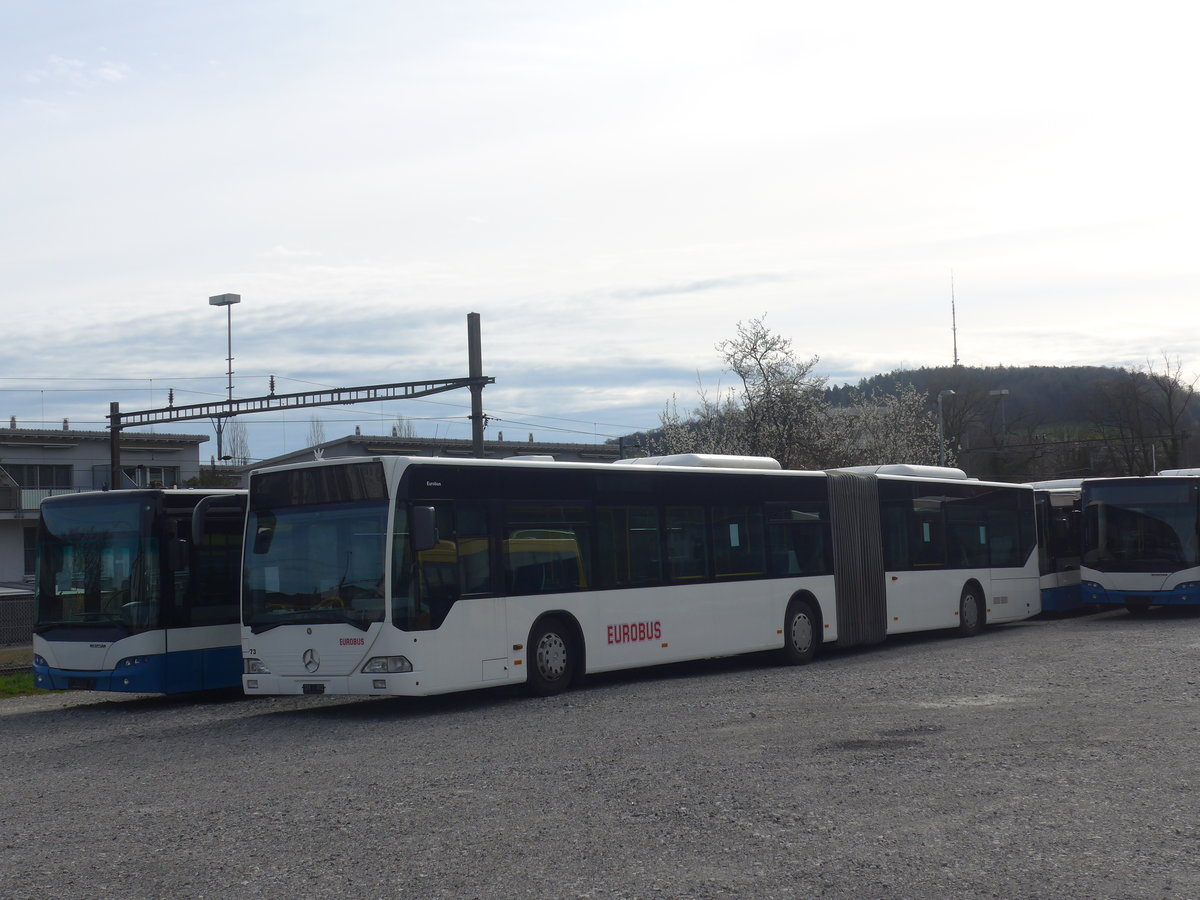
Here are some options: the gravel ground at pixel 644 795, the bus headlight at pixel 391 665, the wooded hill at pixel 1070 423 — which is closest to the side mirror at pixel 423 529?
the bus headlight at pixel 391 665

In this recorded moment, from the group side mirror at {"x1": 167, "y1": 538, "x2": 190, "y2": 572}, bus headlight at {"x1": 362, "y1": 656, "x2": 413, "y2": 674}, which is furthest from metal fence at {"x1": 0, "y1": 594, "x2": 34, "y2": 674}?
bus headlight at {"x1": 362, "y1": 656, "x2": 413, "y2": 674}

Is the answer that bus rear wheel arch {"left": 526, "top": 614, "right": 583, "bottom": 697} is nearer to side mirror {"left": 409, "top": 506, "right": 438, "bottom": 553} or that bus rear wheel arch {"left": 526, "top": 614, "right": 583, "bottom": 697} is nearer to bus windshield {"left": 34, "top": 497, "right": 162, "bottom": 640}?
side mirror {"left": 409, "top": 506, "right": 438, "bottom": 553}

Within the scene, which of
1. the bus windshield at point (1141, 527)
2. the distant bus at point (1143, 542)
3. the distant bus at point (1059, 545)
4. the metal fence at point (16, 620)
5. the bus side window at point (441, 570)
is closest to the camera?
the bus side window at point (441, 570)

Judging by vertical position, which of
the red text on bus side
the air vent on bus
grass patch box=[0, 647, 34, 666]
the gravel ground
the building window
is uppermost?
the building window

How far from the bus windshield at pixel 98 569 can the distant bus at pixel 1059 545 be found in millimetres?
18142

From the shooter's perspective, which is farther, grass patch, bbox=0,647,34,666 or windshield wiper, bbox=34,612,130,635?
grass patch, bbox=0,647,34,666

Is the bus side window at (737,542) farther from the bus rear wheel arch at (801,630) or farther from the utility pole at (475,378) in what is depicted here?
the utility pole at (475,378)

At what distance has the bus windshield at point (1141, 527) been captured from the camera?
27609 mm

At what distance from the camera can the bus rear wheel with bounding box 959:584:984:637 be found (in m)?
24.7

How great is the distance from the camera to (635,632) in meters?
17.1

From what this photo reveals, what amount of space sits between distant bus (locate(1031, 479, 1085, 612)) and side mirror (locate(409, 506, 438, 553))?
56.3ft

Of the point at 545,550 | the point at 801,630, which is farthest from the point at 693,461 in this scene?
the point at 545,550

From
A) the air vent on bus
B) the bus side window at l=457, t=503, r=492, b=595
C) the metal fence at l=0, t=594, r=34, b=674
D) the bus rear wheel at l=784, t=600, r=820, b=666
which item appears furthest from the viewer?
the metal fence at l=0, t=594, r=34, b=674

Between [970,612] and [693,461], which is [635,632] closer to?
[693,461]
